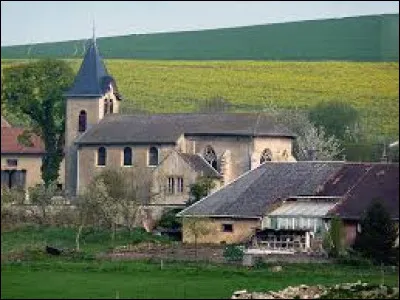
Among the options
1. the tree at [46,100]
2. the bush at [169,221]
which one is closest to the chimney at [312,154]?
the tree at [46,100]

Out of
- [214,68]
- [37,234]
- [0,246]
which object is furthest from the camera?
[214,68]

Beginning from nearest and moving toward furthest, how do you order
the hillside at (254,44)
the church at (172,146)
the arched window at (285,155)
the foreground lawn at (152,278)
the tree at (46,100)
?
the foreground lawn at (152,278) → the hillside at (254,44) → the tree at (46,100) → the church at (172,146) → the arched window at (285,155)

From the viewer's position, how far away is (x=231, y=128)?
68125 mm

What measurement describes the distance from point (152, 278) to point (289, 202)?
1958cm

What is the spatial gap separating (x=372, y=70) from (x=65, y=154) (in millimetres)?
15706

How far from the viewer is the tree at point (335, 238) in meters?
48.3

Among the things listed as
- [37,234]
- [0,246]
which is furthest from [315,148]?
[0,246]

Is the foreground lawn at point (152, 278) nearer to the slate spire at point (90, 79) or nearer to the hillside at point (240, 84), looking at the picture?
the slate spire at point (90, 79)

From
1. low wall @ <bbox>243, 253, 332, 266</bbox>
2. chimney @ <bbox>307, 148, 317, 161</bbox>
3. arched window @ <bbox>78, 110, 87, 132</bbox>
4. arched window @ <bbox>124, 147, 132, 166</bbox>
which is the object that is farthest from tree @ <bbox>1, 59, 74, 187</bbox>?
low wall @ <bbox>243, 253, 332, 266</bbox>

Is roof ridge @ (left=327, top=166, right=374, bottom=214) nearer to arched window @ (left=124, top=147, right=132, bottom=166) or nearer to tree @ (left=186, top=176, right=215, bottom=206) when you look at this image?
tree @ (left=186, top=176, right=215, bottom=206)

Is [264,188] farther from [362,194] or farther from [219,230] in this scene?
[362,194]

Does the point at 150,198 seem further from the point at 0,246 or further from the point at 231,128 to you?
the point at 0,246

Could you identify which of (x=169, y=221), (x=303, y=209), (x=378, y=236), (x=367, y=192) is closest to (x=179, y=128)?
(x=169, y=221)

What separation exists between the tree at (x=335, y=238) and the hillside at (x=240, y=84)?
99.1 ft
